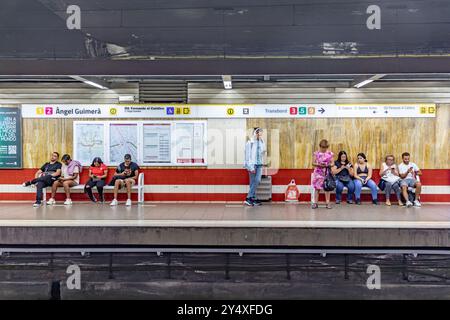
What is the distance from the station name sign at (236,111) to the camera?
386 inches

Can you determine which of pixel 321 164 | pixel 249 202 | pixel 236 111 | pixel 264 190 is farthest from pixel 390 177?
pixel 236 111

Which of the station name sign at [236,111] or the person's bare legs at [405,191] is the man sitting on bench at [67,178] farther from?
the person's bare legs at [405,191]

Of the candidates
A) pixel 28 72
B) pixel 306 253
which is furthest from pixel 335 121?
pixel 28 72

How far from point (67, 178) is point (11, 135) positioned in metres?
1.86

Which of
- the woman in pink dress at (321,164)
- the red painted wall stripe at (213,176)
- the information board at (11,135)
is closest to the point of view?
the woman in pink dress at (321,164)

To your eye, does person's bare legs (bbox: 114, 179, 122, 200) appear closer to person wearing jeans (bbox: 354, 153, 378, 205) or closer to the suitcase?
the suitcase

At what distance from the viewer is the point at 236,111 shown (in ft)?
32.5

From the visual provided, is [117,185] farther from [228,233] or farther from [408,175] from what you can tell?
[408,175]

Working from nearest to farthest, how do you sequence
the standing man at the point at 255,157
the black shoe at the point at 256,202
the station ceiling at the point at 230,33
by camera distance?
the station ceiling at the point at 230,33
the standing man at the point at 255,157
the black shoe at the point at 256,202

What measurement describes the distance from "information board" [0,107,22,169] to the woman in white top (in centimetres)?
837

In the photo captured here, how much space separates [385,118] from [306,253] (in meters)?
4.64

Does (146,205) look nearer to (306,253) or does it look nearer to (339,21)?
(306,253)

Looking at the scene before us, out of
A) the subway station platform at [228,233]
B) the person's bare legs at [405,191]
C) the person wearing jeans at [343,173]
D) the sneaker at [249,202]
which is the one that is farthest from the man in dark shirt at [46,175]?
the person's bare legs at [405,191]

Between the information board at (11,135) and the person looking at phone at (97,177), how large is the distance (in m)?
1.86
